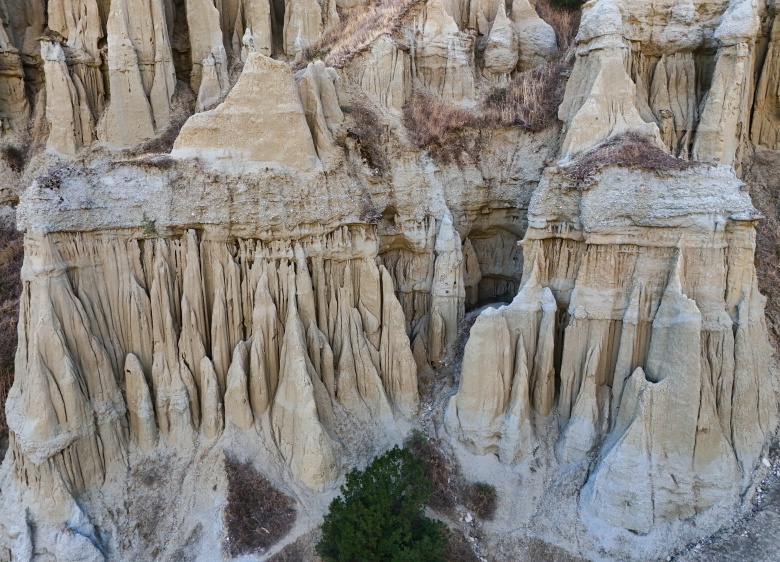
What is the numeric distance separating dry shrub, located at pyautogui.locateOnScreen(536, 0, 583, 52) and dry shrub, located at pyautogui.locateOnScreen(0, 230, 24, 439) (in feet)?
74.3

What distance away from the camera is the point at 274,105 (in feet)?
46.2

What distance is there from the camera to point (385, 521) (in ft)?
36.6

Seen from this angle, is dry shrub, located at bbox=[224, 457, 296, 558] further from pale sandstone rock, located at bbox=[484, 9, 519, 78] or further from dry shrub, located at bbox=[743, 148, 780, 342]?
pale sandstone rock, located at bbox=[484, 9, 519, 78]

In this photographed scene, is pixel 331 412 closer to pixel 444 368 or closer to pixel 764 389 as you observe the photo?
pixel 444 368

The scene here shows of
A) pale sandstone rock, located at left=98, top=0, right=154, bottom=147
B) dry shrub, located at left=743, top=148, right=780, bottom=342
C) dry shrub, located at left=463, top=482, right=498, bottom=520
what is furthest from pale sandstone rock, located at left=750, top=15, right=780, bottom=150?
pale sandstone rock, located at left=98, top=0, right=154, bottom=147

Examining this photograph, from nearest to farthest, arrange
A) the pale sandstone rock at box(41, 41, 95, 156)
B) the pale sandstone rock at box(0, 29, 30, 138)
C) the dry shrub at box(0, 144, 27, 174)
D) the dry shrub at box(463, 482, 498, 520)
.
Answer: the dry shrub at box(463, 482, 498, 520)
the pale sandstone rock at box(41, 41, 95, 156)
the dry shrub at box(0, 144, 27, 174)
the pale sandstone rock at box(0, 29, 30, 138)

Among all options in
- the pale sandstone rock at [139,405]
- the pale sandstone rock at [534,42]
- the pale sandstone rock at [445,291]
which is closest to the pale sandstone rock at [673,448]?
the pale sandstone rock at [445,291]

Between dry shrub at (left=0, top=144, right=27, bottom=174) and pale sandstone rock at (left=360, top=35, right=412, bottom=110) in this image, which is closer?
pale sandstone rock at (left=360, top=35, right=412, bottom=110)

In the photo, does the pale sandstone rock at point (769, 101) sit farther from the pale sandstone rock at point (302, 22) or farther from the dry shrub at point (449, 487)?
the pale sandstone rock at point (302, 22)

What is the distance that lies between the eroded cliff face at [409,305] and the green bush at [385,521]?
178 cm

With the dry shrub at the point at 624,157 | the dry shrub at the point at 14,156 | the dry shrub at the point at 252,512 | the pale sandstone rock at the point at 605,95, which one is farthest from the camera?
the dry shrub at the point at 14,156

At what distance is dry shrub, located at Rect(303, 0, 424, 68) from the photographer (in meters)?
17.7

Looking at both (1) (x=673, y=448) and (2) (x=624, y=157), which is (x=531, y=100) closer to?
(2) (x=624, y=157)

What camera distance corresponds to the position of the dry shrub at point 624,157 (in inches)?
516
